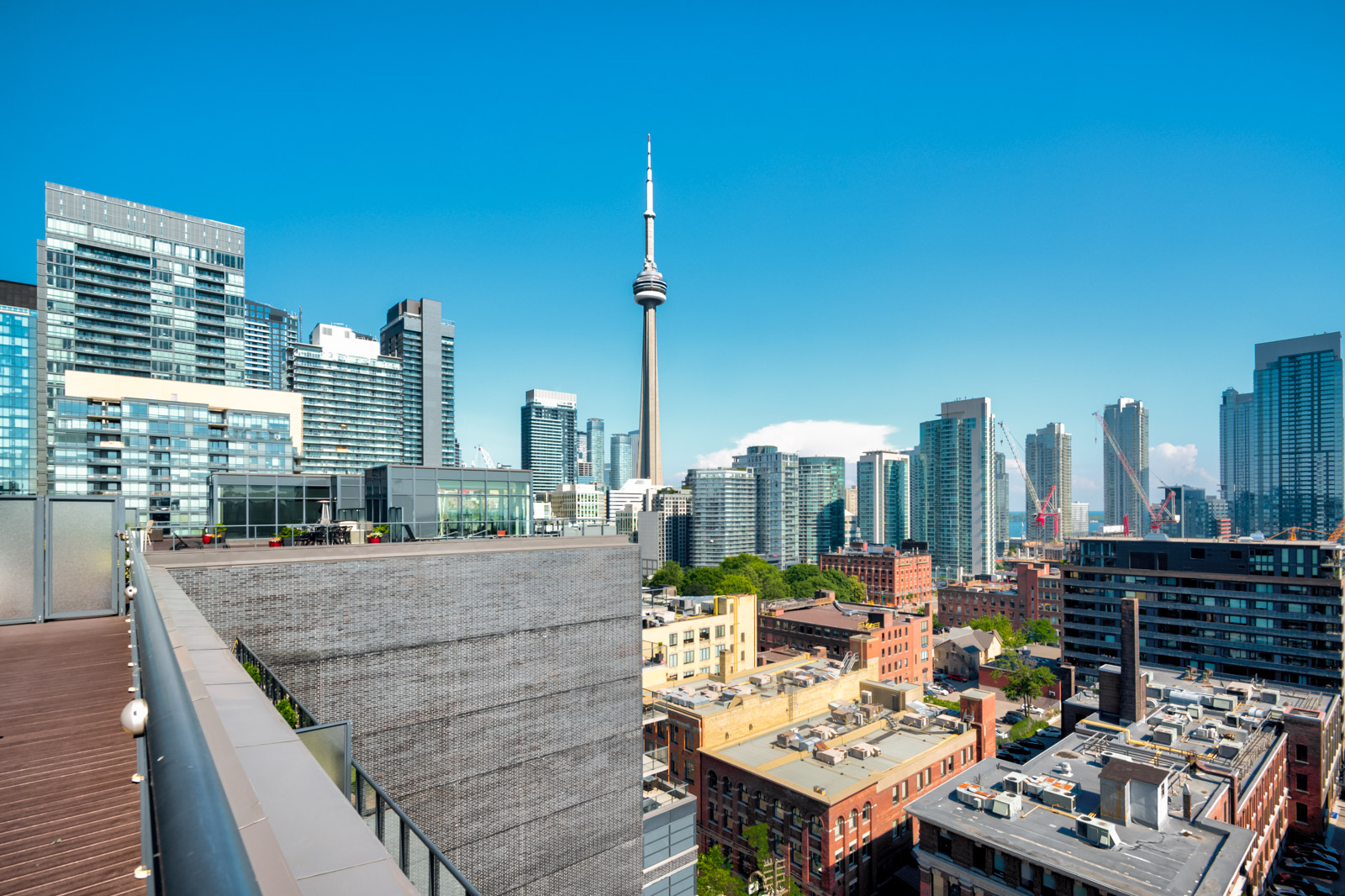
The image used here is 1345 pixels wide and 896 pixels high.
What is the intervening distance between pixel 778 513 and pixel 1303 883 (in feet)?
421

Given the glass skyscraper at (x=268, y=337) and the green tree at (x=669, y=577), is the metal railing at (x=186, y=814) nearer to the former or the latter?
the green tree at (x=669, y=577)

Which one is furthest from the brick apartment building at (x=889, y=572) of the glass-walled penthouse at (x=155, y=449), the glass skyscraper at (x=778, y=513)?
the glass-walled penthouse at (x=155, y=449)

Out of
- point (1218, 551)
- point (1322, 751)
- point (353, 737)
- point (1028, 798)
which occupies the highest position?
point (353, 737)

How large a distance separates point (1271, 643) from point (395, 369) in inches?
5610

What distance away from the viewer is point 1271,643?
58.8 meters

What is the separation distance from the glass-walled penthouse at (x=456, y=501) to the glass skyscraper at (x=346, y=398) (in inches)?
4272

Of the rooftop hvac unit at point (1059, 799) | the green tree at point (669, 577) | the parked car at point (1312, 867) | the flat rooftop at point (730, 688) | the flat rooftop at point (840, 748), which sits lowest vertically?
the parked car at point (1312, 867)

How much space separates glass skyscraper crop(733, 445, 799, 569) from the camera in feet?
535

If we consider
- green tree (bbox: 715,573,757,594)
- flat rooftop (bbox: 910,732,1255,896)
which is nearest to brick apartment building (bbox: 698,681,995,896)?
flat rooftop (bbox: 910,732,1255,896)

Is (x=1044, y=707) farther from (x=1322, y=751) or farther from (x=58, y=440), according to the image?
(x=58, y=440)

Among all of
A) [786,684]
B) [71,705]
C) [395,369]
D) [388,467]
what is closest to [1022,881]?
[786,684]

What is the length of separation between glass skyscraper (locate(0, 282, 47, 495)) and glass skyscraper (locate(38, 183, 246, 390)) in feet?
→ 6.16

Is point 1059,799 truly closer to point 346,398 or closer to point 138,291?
point 138,291

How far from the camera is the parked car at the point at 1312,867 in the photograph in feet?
125
